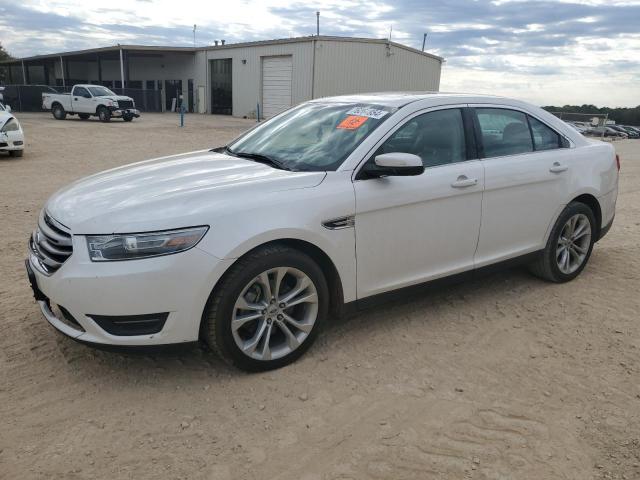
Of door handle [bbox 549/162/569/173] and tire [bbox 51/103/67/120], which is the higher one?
door handle [bbox 549/162/569/173]

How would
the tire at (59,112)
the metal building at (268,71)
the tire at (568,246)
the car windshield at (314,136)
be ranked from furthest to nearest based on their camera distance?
the metal building at (268,71) → the tire at (59,112) → the tire at (568,246) → the car windshield at (314,136)

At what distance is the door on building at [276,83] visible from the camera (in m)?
31.6

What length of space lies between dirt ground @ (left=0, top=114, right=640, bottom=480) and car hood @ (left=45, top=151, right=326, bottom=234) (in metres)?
0.76

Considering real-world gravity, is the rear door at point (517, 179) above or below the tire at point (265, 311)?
above

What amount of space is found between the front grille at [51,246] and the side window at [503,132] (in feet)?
9.77

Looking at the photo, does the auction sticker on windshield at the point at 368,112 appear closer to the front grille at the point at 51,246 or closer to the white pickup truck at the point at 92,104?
the front grille at the point at 51,246

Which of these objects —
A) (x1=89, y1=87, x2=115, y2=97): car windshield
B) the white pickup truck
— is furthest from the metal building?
(x1=89, y1=87, x2=115, y2=97): car windshield

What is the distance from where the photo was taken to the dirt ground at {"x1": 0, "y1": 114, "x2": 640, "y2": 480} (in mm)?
2605

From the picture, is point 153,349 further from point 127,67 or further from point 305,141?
point 127,67

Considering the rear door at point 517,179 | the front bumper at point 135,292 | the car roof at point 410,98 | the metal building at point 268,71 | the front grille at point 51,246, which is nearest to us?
the front bumper at point 135,292

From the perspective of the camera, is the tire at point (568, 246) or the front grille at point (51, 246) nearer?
the front grille at point (51, 246)

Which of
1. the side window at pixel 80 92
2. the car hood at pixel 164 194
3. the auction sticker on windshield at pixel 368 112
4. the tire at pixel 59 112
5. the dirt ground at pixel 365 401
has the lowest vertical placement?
the tire at pixel 59 112

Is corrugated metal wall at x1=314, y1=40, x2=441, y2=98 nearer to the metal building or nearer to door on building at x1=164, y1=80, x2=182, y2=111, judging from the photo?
the metal building

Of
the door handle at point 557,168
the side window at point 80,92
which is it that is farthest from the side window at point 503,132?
the side window at point 80,92
